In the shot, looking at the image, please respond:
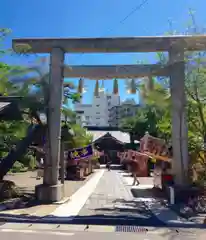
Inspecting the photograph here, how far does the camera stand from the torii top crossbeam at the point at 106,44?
1347 centimetres

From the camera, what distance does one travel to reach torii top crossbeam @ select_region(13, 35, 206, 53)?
13469 mm

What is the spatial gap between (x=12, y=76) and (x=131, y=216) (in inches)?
292

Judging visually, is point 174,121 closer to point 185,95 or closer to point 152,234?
point 185,95

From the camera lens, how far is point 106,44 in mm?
13594

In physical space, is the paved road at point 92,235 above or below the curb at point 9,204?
below

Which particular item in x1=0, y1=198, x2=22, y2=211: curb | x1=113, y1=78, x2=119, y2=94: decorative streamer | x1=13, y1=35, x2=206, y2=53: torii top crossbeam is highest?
x1=13, y1=35, x2=206, y2=53: torii top crossbeam

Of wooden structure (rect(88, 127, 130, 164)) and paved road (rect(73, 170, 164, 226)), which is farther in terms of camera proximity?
wooden structure (rect(88, 127, 130, 164))

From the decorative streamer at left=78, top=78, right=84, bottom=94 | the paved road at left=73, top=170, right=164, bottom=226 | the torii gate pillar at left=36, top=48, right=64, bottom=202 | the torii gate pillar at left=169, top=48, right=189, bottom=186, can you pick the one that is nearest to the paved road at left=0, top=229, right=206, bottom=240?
the paved road at left=73, top=170, right=164, bottom=226

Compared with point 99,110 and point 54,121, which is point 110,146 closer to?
point 54,121

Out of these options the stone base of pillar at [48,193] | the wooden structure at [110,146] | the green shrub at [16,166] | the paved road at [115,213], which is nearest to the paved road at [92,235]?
→ the paved road at [115,213]

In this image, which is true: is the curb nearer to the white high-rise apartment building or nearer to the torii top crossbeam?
the torii top crossbeam

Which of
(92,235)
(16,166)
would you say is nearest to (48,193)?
(92,235)

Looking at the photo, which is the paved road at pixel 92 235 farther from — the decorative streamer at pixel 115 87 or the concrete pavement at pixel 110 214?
the decorative streamer at pixel 115 87

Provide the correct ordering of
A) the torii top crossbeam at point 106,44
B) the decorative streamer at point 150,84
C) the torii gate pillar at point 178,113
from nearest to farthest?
the torii gate pillar at point 178,113 < the torii top crossbeam at point 106,44 < the decorative streamer at point 150,84
